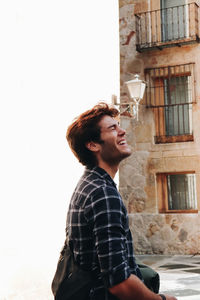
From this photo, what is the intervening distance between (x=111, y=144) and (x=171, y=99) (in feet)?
35.9

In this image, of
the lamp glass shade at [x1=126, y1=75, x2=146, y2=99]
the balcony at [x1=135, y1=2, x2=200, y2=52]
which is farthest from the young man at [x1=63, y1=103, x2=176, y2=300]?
the balcony at [x1=135, y1=2, x2=200, y2=52]

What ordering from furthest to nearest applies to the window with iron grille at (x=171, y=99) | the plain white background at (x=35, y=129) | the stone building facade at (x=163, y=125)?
the window with iron grille at (x=171, y=99), the stone building facade at (x=163, y=125), the plain white background at (x=35, y=129)

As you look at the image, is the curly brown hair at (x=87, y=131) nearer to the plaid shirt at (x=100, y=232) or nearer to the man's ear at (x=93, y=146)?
the man's ear at (x=93, y=146)

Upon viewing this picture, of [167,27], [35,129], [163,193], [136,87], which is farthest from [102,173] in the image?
[167,27]

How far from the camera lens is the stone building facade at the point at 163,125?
12.2 m

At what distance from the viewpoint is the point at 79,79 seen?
165 inches

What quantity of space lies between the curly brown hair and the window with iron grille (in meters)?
10.6

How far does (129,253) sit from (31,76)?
7.39ft

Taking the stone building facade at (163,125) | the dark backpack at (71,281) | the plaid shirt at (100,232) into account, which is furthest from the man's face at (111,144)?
the stone building facade at (163,125)

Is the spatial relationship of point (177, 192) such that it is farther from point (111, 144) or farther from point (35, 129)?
point (111, 144)

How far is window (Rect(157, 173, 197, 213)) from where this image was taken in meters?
12.3

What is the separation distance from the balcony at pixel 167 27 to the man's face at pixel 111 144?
35.4 feet

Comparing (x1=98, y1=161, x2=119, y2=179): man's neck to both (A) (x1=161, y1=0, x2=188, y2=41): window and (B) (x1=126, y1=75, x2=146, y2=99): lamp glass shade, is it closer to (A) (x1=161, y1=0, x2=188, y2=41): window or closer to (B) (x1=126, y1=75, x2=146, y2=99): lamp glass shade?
(B) (x1=126, y1=75, x2=146, y2=99): lamp glass shade

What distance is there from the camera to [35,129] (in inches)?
141
